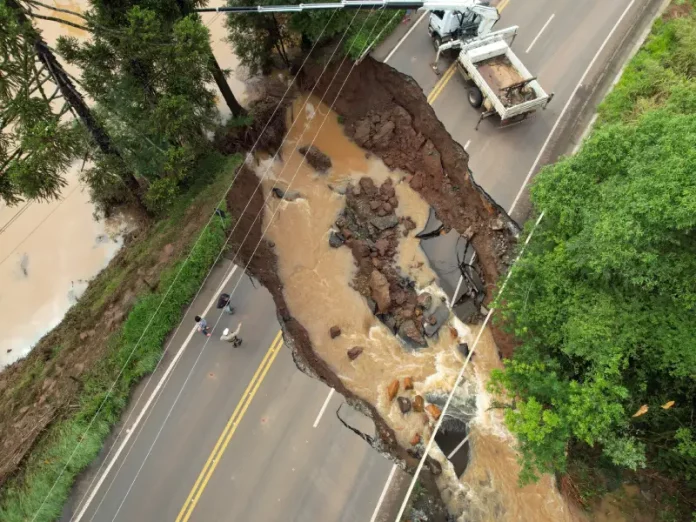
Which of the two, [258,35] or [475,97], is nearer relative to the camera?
[475,97]

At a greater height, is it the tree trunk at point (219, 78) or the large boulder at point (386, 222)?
the tree trunk at point (219, 78)

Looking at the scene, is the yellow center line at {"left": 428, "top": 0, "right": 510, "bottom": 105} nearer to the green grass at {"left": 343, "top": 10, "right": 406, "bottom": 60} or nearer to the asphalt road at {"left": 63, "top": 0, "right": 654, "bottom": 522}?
the green grass at {"left": 343, "top": 10, "right": 406, "bottom": 60}

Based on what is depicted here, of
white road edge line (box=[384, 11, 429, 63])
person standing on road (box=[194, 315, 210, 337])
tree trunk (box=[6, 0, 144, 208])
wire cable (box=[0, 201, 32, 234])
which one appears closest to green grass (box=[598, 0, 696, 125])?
white road edge line (box=[384, 11, 429, 63])

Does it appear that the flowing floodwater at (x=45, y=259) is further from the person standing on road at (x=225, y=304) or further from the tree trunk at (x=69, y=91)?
the person standing on road at (x=225, y=304)

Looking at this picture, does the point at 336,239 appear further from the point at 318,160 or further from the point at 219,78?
the point at 219,78

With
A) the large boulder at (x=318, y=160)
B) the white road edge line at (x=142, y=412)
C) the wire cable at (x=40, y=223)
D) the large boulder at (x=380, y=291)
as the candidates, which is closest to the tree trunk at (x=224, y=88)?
the large boulder at (x=318, y=160)

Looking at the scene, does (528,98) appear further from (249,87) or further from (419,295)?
(249,87)

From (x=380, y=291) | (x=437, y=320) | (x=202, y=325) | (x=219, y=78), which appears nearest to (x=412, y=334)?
(x=437, y=320)
